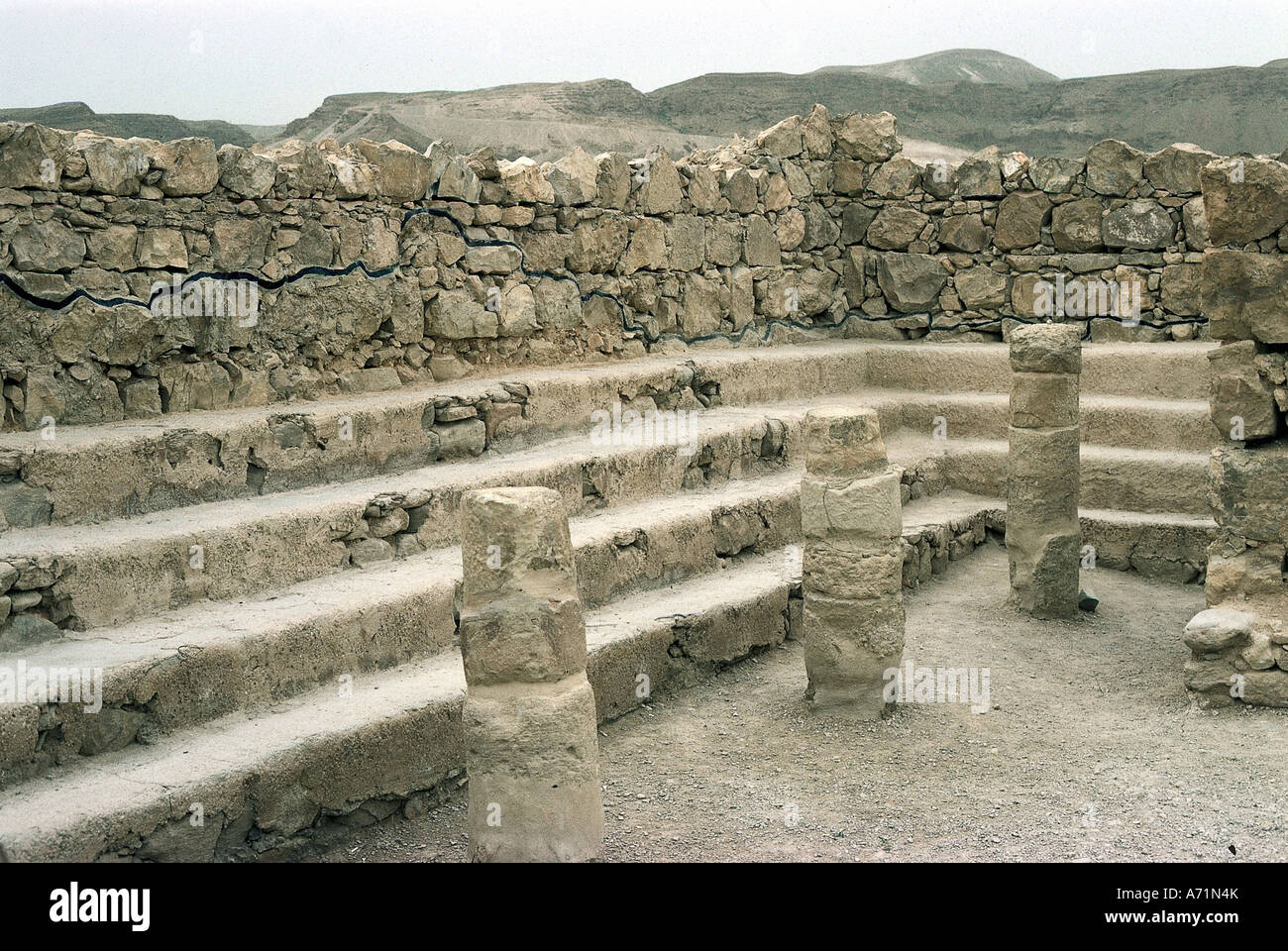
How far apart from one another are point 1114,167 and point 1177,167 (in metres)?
0.51

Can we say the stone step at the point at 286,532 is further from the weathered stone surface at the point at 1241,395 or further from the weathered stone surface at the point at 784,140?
the weathered stone surface at the point at 784,140

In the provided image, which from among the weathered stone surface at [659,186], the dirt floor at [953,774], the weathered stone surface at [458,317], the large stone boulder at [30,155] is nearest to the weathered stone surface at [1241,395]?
the dirt floor at [953,774]

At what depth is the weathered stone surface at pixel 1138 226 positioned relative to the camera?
10.9 meters

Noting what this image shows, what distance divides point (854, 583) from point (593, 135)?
429 inches

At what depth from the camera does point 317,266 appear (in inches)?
293

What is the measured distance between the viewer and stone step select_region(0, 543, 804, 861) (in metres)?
4.39

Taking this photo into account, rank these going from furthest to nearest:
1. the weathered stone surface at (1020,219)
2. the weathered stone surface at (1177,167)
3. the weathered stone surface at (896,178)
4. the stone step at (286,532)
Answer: the weathered stone surface at (896,178)
the weathered stone surface at (1020,219)
the weathered stone surface at (1177,167)
the stone step at (286,532)

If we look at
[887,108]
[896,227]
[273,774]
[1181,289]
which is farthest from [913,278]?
[887,108]

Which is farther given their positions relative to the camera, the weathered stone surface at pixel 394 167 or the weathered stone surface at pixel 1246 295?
the weathered stone surface at pixel 394 167

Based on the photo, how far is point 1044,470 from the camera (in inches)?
323

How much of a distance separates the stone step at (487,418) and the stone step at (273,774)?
1430 mm

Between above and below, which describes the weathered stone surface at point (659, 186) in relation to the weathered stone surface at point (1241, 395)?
above

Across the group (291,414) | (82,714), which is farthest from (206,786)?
(291,414)

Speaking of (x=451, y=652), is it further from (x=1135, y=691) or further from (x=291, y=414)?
(x=1135, y=691)
